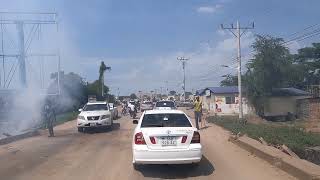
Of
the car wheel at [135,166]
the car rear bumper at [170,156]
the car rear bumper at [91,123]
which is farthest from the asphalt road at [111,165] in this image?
the car rear bumper at [91,123]

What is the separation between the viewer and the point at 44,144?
65.7 feet

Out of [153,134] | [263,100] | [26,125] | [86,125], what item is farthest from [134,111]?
[153,134]

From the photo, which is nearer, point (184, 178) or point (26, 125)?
point (184, 178)

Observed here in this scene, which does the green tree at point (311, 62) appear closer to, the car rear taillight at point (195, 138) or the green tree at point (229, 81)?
the green tree at point (229, 81)

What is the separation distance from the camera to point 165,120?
12.5m

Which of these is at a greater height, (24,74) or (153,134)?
(24,74)

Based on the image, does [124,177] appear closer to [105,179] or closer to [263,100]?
[105,179]

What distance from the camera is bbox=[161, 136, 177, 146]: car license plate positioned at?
11.3 m

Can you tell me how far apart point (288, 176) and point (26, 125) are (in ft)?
84.9

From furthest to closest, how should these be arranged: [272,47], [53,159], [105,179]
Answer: [272,47] → [53,159] → [105,179]

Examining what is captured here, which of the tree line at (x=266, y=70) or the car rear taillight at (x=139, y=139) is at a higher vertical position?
the tree line at (x=266, y=70)

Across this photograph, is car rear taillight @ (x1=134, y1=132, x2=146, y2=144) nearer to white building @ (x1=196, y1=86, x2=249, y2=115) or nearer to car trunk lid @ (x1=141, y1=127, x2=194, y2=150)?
car trunk lid @ (x1=141, y1=127, x2=194, y2=150)

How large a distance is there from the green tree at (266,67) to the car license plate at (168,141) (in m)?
41.3

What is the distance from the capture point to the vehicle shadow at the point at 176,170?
11117 millimetres
